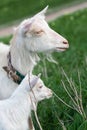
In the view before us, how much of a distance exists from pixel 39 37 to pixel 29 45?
169 mm

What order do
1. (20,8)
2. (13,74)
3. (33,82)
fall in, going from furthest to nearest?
1. (20,8)
2. (13,74)
3. (33,82)

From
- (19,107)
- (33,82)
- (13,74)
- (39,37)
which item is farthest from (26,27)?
(19,107)

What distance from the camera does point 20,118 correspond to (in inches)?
282

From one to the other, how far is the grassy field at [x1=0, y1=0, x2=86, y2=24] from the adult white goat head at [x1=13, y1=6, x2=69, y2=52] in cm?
1401

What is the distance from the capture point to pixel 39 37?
7844 mm

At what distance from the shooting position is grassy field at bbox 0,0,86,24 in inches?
885

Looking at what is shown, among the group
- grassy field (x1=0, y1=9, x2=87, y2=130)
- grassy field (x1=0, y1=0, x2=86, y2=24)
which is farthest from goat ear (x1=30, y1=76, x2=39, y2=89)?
grassy field (x1=0, y1=0, x2=86, y2=24)

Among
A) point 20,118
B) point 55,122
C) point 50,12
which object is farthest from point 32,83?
point 50,12

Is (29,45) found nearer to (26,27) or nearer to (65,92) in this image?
(26,27)

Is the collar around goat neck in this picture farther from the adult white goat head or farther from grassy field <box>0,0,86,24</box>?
grassy field <box>0,0,86,24</box>

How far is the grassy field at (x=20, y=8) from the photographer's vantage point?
2247 centimetres

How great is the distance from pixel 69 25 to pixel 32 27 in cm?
1015

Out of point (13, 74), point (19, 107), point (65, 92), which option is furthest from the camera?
point (65, 92)

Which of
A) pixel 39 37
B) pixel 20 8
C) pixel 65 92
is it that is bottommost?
pixel 20 8
